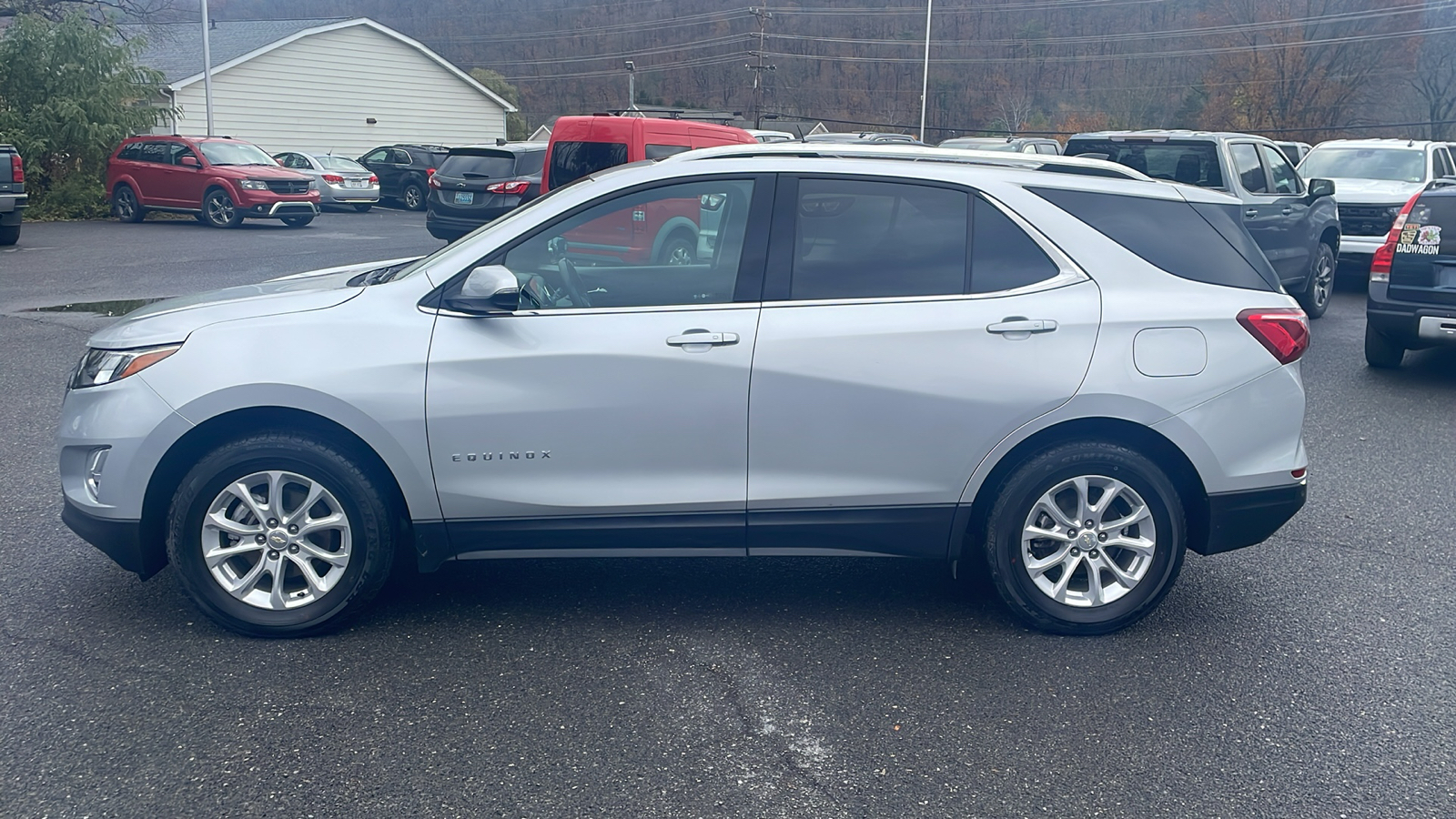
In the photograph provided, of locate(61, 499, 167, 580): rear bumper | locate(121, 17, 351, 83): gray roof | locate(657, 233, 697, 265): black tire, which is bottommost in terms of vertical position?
locate(61, 499, 167, 580): rear bumper

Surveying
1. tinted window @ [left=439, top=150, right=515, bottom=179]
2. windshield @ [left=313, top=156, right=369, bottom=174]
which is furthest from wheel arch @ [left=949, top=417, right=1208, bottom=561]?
windshield @ [left=313, top=156, right=369, bottom=174]

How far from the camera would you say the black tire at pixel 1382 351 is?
9.73 meters

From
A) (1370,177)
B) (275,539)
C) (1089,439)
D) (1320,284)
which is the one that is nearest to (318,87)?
(1370,177)

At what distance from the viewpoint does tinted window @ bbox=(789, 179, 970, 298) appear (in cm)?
430

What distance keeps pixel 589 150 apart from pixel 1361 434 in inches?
261

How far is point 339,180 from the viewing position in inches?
1182

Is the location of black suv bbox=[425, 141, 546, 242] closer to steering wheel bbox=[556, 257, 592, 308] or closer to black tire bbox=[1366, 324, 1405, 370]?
black tire bbox=[1366, 324, 1405, 370]

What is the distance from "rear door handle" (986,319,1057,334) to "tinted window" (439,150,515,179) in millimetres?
14901

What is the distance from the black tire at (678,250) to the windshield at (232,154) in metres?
22.4

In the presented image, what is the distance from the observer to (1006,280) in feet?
14.2

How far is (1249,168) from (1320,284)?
6.21 ft

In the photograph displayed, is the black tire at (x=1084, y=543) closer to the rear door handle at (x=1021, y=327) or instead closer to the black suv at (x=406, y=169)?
the rear door handle at (x=1021, y=327)

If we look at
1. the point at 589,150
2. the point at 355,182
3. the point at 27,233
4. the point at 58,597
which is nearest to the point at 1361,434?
the point at 589,150

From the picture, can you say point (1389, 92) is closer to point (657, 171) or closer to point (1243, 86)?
point (1243, 86)
